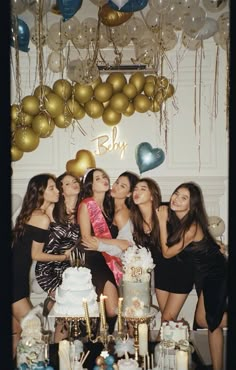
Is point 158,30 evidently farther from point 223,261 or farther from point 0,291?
point 0,291

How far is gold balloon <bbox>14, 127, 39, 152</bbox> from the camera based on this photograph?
3.60m

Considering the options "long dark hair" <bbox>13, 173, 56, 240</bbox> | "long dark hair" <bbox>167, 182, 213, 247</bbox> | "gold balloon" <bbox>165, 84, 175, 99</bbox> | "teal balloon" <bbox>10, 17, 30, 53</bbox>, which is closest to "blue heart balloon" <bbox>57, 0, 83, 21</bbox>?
"teal balloon" <bbox>10, 17, 30, 53</bbox>

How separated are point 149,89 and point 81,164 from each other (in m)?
0.77

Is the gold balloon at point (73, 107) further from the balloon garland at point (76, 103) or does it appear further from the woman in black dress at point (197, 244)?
the woman in black dress at point (197, 244)

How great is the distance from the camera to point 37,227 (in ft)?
13.4

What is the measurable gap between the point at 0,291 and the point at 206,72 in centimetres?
319

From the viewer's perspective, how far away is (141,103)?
3736 millimetres

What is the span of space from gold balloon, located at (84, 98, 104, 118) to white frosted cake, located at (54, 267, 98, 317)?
110 cm

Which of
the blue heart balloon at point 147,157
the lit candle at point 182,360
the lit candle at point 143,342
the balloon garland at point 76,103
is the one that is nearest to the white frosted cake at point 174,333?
the lit candle at point 143,342

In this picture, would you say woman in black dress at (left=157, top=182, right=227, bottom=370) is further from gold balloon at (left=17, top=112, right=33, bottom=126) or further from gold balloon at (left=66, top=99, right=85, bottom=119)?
gold balloon at (left=17, top=112, right=33, bottom=126)

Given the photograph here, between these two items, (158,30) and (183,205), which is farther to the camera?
(183,205)

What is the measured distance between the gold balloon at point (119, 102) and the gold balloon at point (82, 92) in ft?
0.54

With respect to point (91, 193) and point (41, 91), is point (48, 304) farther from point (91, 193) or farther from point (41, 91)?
point (41, 91)
